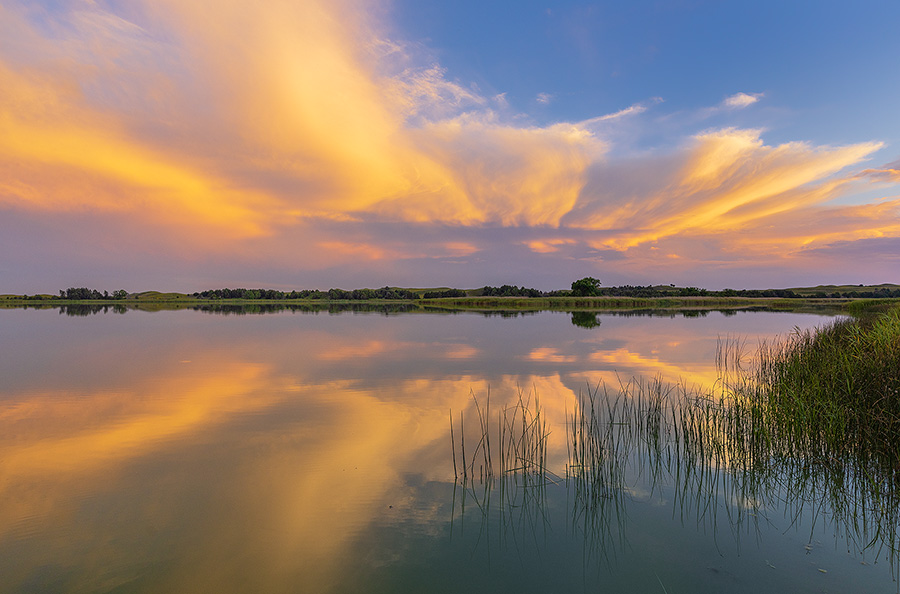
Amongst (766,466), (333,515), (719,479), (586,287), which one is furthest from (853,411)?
(586,287)

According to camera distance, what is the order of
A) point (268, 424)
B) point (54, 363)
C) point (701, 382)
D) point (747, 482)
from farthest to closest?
1. point (54, 363)
2. point (701, 382)
3. point (268, 424)
4. point (747, 482)

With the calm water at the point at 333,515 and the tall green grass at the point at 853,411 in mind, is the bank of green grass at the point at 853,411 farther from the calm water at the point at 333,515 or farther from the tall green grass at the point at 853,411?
the calm water at the point at 333,515

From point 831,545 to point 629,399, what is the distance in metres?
6.04

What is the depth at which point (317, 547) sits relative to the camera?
200 inches

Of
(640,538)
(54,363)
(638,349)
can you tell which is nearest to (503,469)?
(640,538)

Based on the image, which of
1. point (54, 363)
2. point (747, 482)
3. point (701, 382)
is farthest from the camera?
point (54, 363)

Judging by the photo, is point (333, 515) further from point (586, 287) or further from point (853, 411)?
point (586, 287)

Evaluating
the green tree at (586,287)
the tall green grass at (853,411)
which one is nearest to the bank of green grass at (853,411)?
the tall green grass at (853,411)

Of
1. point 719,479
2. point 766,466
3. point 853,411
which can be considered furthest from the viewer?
point 766,466

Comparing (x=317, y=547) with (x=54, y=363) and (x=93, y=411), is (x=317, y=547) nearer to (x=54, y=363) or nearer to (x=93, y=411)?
(x=93, y=411)

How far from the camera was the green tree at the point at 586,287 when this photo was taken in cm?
10494

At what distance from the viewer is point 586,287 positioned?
344ft

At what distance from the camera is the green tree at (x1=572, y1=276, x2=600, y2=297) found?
105 m

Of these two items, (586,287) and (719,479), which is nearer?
(719,479)
